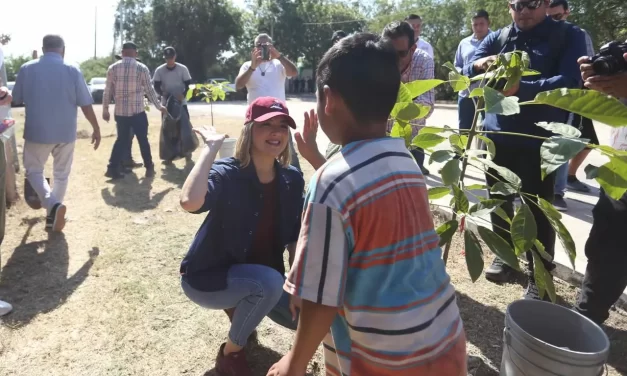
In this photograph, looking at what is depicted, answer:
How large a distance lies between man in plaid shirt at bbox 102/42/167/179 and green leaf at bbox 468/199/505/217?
5.28m

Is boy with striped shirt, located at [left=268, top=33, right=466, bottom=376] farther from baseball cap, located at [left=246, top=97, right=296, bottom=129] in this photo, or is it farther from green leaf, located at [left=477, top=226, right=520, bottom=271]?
baseball cap, located at [left=246, top=97, right=296, bottom=129]

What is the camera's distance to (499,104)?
139 cm

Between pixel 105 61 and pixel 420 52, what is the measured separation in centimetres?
5022

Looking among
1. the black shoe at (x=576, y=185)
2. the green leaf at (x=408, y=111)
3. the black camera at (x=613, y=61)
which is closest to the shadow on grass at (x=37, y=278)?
the green leaf at (x=408, y=111)

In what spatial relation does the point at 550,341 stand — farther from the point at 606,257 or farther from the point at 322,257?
the point at 322,257

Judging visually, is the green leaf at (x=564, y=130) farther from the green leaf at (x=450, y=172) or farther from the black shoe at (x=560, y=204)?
the black shoe at (x=560, y=204)

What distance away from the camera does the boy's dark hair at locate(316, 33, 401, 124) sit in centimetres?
111

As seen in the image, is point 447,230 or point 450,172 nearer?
point 450,172

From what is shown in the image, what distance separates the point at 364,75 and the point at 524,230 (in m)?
0.77

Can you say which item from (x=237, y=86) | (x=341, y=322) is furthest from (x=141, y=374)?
(x=237, y=86)

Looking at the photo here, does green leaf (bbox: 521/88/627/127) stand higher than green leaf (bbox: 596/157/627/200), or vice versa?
green leaf (bbox: 521/88/627/127)

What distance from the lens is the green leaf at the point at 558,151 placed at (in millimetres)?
1187

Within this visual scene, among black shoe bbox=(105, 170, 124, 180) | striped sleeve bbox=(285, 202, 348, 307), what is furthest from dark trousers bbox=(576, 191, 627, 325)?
black shoe bbox=(105, 170, 124, 180)

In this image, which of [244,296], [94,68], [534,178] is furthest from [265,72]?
[94,68]
